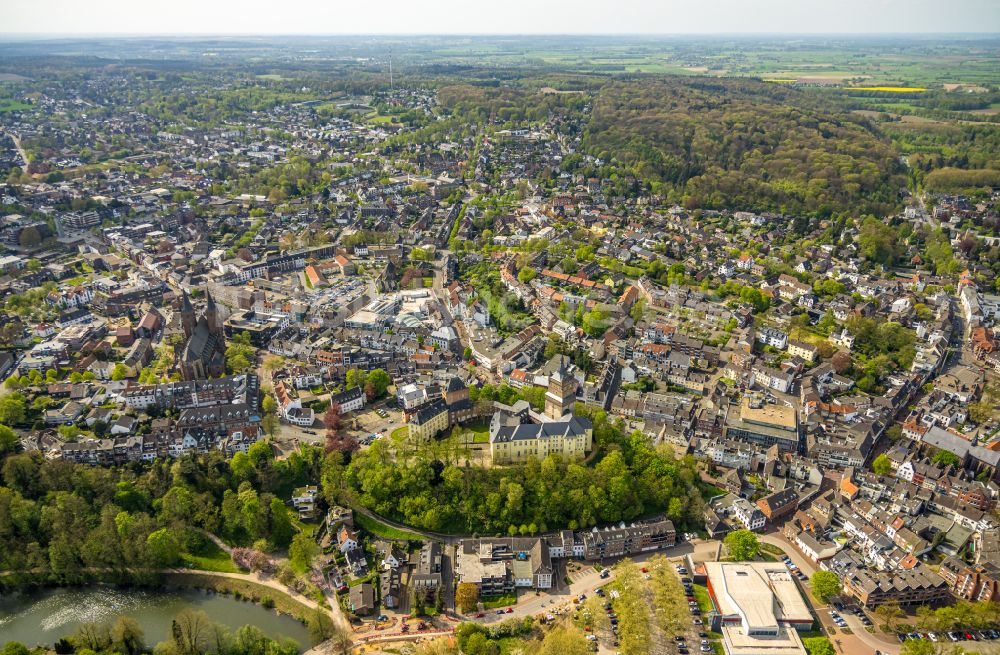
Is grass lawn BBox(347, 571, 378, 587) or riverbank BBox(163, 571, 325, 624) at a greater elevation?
grass lawn BBox(347, 571, 378, 587)

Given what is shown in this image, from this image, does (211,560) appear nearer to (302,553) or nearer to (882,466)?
(302,553)

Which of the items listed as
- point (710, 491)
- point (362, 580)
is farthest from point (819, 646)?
point (362, 580)

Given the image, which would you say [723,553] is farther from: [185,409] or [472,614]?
[185,409]

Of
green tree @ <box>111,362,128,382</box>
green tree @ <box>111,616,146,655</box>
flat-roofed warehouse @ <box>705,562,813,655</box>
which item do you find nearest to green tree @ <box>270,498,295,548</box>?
green tree @ <box>111,616,146,655</box>

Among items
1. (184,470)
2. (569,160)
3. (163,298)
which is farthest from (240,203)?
(184,470)

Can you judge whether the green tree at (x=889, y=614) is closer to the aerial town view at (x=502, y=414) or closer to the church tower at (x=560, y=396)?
the aerial town view at (x=502, y=414)

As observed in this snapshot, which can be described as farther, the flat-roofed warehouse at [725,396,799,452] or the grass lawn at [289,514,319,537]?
the flat-roofed warehouse at [725,396,799,452]

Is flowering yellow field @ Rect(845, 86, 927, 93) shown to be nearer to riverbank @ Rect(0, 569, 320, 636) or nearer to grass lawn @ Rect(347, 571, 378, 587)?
grass lawn @ Rect(347, 571, 378, 587)
